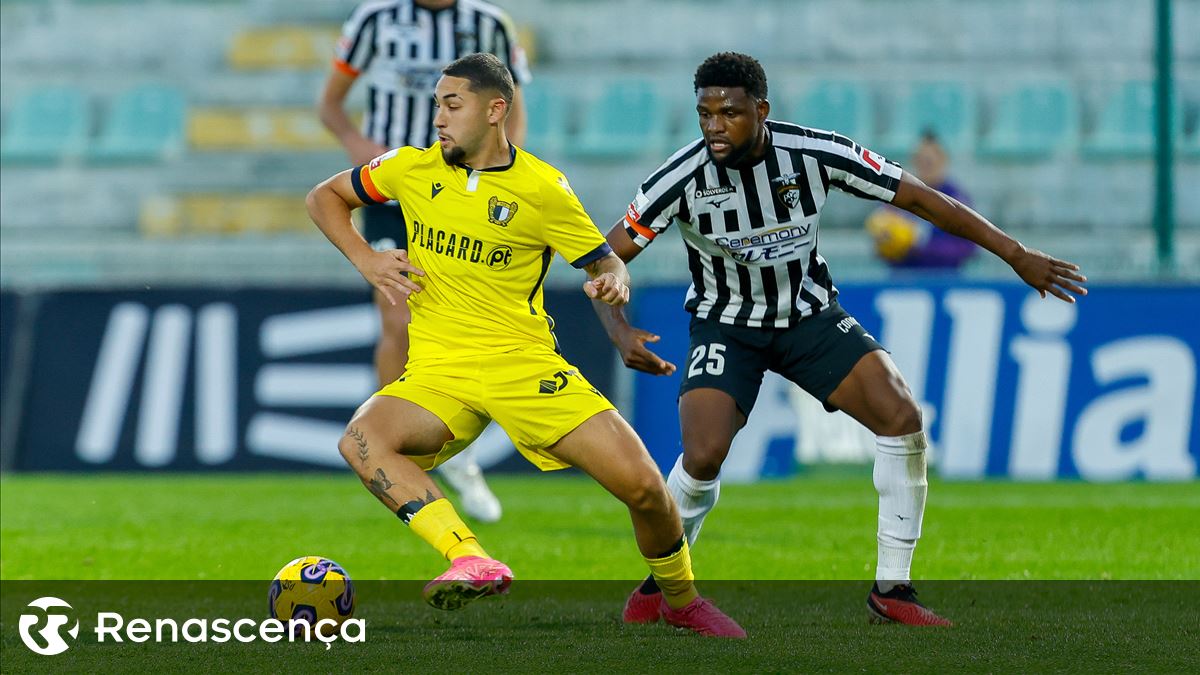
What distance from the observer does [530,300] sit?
232 inches

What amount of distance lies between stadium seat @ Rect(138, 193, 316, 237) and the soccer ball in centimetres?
1268

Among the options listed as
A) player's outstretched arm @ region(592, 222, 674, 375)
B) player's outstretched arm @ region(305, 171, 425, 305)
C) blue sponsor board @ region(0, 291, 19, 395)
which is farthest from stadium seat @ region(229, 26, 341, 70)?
player's outstretched arm @ region(592, 222, 674, 375)

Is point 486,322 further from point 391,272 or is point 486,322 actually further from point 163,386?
point 163,386

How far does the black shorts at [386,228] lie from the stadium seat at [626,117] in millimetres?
10505

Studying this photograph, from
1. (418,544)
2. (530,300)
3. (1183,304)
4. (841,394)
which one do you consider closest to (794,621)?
(841,394)

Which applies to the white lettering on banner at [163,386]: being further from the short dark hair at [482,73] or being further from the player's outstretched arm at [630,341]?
the short dark hair at [482,73]

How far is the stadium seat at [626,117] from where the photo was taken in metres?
19.5

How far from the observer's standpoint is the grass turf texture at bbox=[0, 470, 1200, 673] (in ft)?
17.0

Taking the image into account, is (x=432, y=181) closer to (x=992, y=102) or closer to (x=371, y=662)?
(x=371, y=662)

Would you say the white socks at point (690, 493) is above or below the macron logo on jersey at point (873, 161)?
below

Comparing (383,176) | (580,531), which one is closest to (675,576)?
(383,176)

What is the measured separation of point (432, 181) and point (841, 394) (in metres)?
1.63

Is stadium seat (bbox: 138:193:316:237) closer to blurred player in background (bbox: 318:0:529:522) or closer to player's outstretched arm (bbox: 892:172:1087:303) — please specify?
blurred player in background (bbox: 318:0:529:522)

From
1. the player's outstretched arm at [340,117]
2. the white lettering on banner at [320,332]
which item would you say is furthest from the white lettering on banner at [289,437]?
the player's outstretched arm at [340,117]
